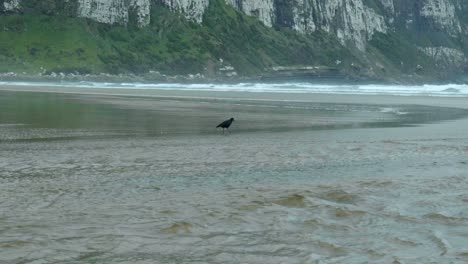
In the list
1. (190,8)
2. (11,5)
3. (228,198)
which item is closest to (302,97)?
(228,198)

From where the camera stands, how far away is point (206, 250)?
28.8 ft

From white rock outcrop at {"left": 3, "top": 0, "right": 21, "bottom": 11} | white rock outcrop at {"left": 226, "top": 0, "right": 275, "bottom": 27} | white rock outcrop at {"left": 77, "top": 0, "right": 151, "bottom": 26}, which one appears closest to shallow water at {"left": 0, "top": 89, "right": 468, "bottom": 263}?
white rock outcrop at {"left": 77, "top": 0, "right": 151, "bottom": 26}

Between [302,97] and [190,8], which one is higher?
[190,8]

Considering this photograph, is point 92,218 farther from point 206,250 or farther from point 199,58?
point 199,58

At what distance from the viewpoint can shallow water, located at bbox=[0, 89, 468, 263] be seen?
29.0 ft

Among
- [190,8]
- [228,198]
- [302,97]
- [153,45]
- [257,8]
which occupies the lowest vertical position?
[302,97]

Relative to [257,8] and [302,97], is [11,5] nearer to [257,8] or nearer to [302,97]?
[257,8]

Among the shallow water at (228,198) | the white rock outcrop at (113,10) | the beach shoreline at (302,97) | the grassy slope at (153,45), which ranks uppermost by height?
the white rock outcrop at (113,10)

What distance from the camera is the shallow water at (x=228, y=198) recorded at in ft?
29.0

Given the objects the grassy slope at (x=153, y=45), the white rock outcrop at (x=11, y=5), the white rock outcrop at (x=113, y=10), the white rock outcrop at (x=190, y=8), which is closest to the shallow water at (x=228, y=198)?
the grassy slope at (x=153, y=45)

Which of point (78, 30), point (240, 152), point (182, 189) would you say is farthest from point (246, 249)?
point (78, 30)

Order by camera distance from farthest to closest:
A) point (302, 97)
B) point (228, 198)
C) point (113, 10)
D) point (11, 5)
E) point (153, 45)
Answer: point (113, 10), point (153, 45), point (11, 5), point (302, 97), point (228, 198)

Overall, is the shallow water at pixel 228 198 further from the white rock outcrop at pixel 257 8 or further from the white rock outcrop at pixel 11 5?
the white rock outcrop at pixel 257 8

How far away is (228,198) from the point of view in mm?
12078
